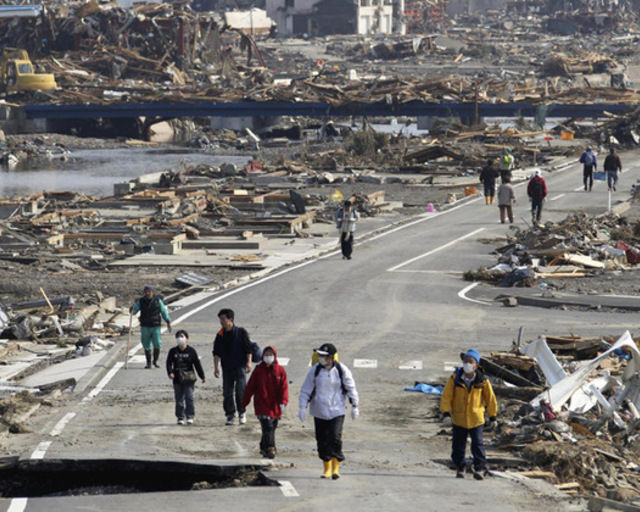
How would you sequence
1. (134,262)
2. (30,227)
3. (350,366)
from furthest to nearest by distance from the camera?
(30,227) < (134,262) < (350,366)

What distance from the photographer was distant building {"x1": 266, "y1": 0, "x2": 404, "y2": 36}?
161250 millimetres

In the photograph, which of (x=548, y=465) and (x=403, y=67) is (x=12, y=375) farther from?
(x=403, y=67)

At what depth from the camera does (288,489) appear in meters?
12.7

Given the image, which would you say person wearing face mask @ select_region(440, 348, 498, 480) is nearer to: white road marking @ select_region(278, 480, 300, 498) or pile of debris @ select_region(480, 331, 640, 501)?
pile of debris @ select_region(480, 331, 640, 501)

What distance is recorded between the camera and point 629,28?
169500 millimetres

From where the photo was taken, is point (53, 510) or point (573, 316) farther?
point (573, 316)

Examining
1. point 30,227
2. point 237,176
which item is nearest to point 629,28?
point 237,176

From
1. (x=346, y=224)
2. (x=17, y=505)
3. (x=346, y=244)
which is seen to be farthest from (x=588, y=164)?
(x=17, y=505)

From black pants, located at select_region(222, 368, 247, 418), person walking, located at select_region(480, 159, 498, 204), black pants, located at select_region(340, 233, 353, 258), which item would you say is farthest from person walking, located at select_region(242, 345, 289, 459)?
person walking, located at select_region(480, 159, 498, 204)

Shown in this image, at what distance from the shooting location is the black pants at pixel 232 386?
15.9m

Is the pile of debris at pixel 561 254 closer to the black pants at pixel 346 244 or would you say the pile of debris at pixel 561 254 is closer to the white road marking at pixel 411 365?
the black pants at pixel 346 244

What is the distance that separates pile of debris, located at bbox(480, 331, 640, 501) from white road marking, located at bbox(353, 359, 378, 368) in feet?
7.12

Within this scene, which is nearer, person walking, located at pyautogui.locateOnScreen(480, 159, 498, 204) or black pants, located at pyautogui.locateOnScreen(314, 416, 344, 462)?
black pants, located at pyautogui.locateOnScreen(314, 416, 344, 462)

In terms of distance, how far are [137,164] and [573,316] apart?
5146 cm
